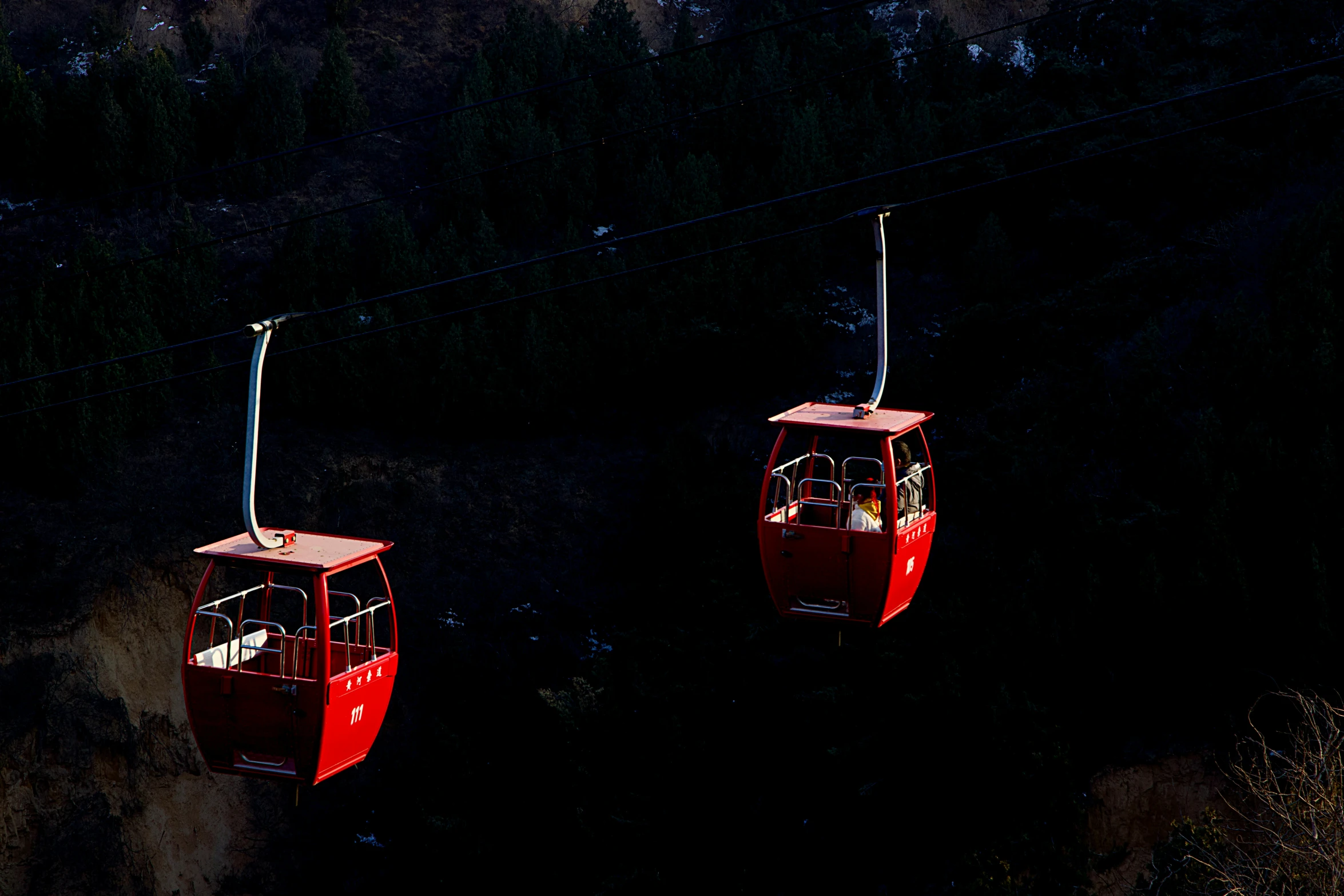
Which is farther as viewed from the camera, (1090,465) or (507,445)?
(507,445)

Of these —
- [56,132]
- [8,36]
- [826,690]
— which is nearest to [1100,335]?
[826,690]

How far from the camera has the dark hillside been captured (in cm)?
1708

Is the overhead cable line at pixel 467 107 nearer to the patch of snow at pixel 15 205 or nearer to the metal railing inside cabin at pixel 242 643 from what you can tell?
the patch of snow at pixel 15 205

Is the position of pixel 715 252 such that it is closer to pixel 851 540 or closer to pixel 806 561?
pixel 851 540

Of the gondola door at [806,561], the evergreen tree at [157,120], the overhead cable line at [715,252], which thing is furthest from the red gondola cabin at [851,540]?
the evergreen tree at [157,120]

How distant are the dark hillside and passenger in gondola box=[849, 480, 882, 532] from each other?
591 centimetres

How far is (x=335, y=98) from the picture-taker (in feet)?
98.2

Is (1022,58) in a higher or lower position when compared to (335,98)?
lower

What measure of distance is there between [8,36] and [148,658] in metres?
18.4

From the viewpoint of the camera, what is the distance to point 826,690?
17969 mm

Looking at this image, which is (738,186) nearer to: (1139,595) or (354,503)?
(354,503)

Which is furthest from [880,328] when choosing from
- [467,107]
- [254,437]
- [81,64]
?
[81,64]

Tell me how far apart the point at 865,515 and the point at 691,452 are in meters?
12.3

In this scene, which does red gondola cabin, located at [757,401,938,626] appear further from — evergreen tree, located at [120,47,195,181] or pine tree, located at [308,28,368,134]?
pine tree, located at [308,28,368,134]
